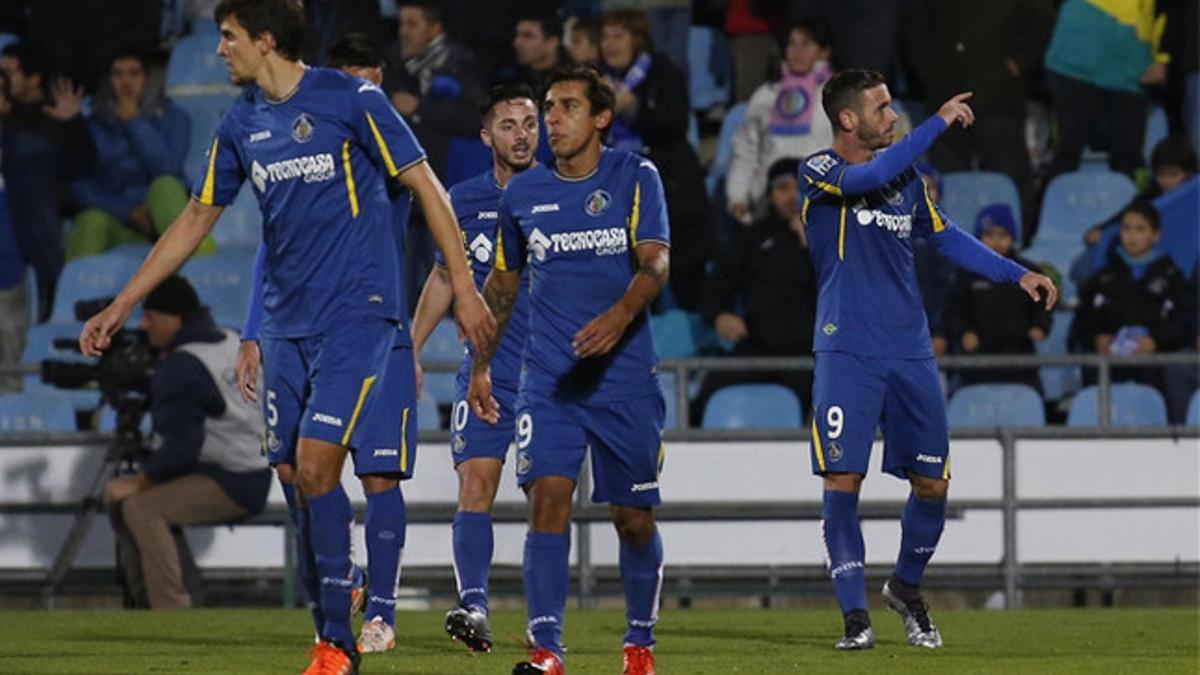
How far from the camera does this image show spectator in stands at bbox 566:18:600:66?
58.5ft

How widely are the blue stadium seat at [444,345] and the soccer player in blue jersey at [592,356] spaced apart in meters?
7.94

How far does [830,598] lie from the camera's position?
16.3 m

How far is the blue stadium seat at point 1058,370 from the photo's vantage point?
55.8 feet

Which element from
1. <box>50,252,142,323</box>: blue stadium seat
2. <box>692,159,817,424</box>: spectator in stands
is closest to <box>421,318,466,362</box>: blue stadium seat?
<box>692,159,817,424</box>: spectator in stands

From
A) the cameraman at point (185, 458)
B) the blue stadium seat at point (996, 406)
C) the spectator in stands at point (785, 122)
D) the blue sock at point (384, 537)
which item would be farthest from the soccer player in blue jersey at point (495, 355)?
the spectator in stands at point (785, 122)

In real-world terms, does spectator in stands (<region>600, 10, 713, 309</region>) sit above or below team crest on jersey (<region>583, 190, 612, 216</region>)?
above

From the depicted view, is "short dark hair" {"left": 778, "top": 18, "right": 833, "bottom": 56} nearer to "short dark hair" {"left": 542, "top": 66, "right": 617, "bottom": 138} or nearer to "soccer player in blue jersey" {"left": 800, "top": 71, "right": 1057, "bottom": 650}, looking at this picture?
"soccer player in blue jersey" {"left": 800, "top": 71, "right": 1057, "bottom": 650}

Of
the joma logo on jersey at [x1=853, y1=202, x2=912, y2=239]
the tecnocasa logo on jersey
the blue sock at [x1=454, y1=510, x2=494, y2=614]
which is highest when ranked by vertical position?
the joma logo on jersey at [x1=853, y1=202, x2=912, y2=239]

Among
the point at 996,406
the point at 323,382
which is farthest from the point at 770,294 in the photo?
the point at 323,382

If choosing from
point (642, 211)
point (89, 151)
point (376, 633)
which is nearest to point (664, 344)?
point (89, 151)

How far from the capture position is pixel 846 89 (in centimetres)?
1105

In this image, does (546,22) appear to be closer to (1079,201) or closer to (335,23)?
(335,23)

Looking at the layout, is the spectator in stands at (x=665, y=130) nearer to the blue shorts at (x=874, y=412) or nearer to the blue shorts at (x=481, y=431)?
the blue shorts at (x=481, y=431)

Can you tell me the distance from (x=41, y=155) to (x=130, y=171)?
24.8 inches
